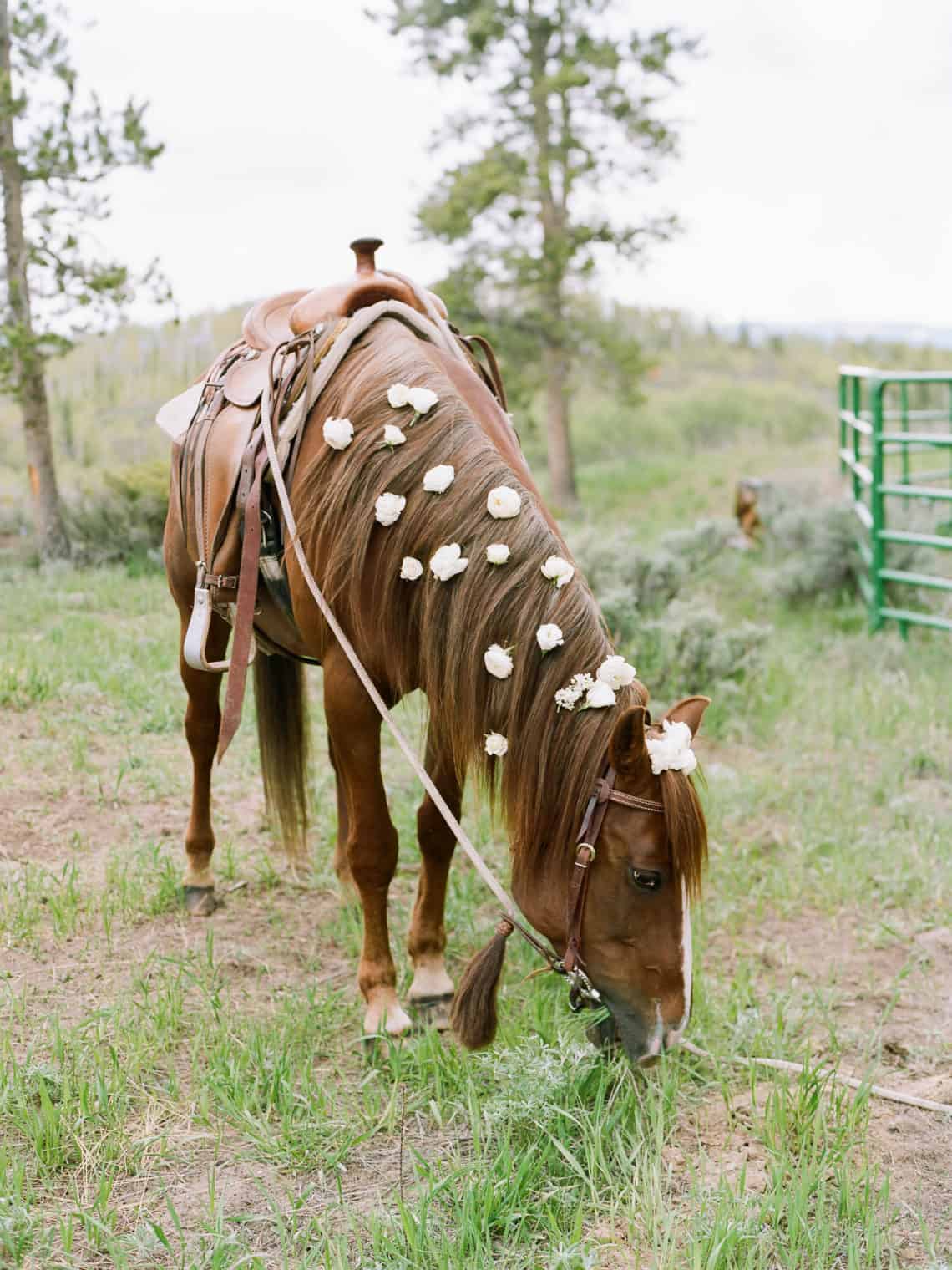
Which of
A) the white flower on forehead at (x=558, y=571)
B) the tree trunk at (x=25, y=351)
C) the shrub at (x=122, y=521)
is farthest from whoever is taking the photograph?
the shrub at (x=122, y=521)

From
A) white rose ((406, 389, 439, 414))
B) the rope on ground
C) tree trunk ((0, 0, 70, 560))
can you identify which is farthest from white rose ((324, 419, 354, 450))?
tree trunk ((0, 0, 70, 560))

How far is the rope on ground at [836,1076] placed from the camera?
8.08ft

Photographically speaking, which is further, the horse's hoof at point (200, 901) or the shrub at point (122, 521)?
the shrub at point (122, 521)

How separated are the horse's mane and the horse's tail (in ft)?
2.69

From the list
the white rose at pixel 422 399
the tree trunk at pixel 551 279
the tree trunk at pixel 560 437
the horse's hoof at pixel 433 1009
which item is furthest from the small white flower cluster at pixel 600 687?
the tree trunk at pixel 560 437

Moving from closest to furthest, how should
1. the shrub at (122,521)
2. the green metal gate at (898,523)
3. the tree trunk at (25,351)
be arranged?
the green metal gate at (898,523), the tree trunk at (25,351), the shrub at (122,521)

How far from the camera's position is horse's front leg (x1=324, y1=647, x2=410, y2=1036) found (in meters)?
2.64

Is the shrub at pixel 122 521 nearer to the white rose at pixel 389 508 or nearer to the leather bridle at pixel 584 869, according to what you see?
the white rose at pixel 389 508

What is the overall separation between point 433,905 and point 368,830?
35cm

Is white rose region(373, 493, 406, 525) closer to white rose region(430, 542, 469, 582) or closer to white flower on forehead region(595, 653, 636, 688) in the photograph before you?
white rose region(430, 542, 469, 582)

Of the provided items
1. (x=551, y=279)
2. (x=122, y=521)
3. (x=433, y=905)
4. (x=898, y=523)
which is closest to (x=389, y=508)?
(x=433, y=905)

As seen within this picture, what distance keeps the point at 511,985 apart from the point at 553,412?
8.85 meters

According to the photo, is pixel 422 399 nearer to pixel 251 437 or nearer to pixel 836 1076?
pixel 251 437

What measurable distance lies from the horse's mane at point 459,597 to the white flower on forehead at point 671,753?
102 millimetres
